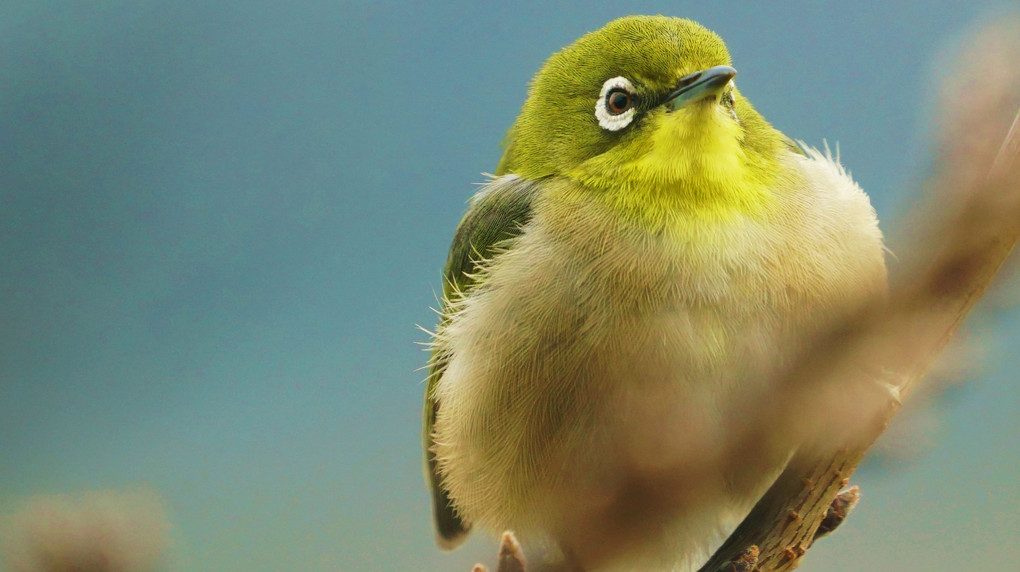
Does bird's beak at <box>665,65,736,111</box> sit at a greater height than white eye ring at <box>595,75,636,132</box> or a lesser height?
lesser

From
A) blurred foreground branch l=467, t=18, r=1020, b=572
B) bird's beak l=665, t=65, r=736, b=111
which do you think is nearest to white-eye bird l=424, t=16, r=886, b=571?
bird's beak l=665, t=65, r=736, b=111

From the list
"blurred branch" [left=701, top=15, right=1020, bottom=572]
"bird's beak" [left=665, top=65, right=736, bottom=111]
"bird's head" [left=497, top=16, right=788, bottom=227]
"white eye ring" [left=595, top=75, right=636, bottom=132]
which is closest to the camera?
"blurred branch" [left=701, top=15, right=1020, bottom=572]

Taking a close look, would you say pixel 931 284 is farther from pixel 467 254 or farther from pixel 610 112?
pixel 467 254

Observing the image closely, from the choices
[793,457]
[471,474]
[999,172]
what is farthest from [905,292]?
[471,474]

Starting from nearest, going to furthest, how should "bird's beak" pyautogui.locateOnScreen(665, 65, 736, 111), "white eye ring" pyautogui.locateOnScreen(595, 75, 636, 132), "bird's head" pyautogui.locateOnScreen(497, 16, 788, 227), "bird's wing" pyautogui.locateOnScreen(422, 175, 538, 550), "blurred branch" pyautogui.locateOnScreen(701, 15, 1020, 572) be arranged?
"blurred branch" pyautogui.locateOnScreen(701, 15, 1020, 572) → "bird's beak" pyautogui.locateOnScreen(665, 65, 736, 111) → "bird's head" pyautogui.locateOnScreen(497, 16, 788, 227) → "white eye ring" pyautogui.locateOnScreen(595, 75, 636, 132) → "bird's wing" pyautogui.locateOnScreen(422, 175, 538, 550)

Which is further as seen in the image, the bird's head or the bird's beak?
the bird's head


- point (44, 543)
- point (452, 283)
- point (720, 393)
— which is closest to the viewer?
point (44, 543)

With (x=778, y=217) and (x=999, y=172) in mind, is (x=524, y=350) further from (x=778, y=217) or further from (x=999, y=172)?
(x=999, y=172)

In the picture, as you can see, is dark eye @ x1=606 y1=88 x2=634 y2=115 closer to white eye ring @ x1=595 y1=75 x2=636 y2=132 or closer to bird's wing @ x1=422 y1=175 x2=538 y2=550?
white eye ring @ x1=595 y1=75 x2=636 y2=132

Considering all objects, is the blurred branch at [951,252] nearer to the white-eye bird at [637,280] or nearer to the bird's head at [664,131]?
the white-eye bird at [637,280]
